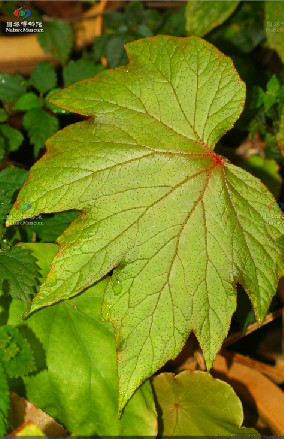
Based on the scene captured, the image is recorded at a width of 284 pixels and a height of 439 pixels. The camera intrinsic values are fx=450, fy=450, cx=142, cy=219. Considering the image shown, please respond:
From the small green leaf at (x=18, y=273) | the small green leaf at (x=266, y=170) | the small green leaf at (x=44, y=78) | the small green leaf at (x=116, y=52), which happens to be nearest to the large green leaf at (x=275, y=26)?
the small green leaf at (x=266, y=170)

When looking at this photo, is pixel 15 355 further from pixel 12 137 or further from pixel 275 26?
pixel 275 26

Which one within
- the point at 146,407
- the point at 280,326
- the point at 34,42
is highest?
the point at 34,42

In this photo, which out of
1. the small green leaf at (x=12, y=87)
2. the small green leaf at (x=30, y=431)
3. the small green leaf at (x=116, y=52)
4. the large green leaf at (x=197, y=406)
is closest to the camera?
the small green leaf at (x=30, y=431)

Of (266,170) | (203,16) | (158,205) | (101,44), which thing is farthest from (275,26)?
(158,205)

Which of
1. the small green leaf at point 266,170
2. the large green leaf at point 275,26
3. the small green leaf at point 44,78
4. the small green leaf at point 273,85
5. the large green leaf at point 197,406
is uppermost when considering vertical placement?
the large green leaf at point 275,26

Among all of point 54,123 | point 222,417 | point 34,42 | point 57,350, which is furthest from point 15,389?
point 34,42

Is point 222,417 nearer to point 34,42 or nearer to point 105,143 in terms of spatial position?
point 105,143

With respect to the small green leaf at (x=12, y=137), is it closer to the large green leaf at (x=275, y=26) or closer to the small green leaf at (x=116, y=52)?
the small green leaf at (x=116, y=52)
